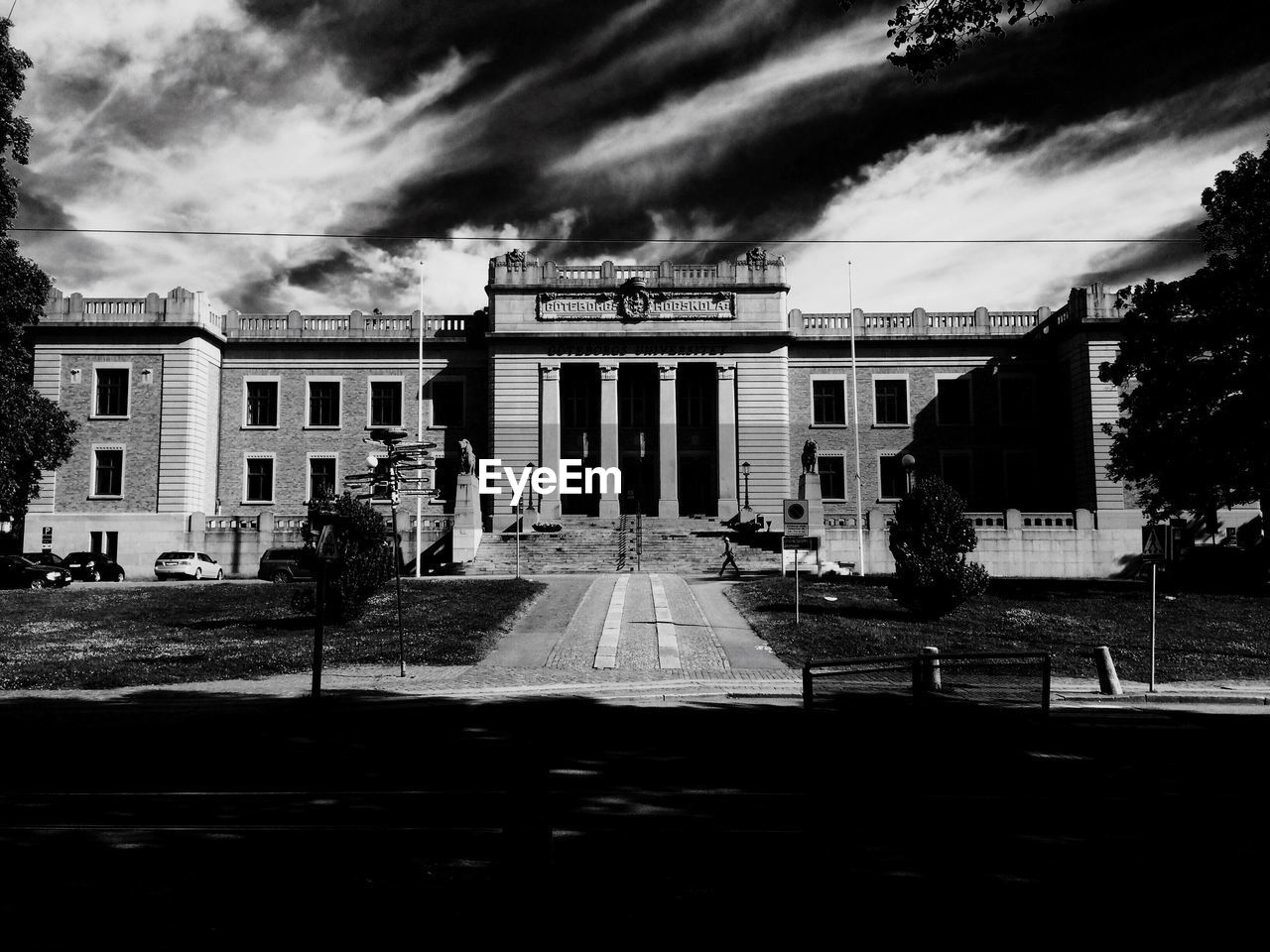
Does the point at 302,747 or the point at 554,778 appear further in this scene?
the point at 302,747

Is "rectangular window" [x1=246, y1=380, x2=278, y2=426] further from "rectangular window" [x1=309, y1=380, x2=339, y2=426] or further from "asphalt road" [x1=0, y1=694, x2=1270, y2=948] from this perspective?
"asphalt road" [x1=0, y1=694, x2=1270, y2=948]

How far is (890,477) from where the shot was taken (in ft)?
157

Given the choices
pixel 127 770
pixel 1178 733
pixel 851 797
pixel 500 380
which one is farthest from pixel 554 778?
pixel 500 380

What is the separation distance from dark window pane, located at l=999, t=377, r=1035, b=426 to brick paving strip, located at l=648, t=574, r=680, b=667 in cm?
2895

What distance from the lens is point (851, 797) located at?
7.01 m

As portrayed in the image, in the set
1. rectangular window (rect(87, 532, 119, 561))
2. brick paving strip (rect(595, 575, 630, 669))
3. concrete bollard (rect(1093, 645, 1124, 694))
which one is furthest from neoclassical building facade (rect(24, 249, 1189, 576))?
concrete bollard (rect(1093, 645, 1124, 694))

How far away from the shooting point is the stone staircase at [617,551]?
3559cm

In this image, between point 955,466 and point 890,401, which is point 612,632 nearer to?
point 890,401

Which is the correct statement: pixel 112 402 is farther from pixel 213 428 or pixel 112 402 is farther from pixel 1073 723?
pixel 1073 723

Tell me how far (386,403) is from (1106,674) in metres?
41.1

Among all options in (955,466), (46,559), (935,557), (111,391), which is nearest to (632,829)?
(935,557)

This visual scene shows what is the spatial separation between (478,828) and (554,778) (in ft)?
5.92

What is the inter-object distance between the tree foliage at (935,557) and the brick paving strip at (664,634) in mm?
6053

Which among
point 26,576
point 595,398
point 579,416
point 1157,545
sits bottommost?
point 26,576
